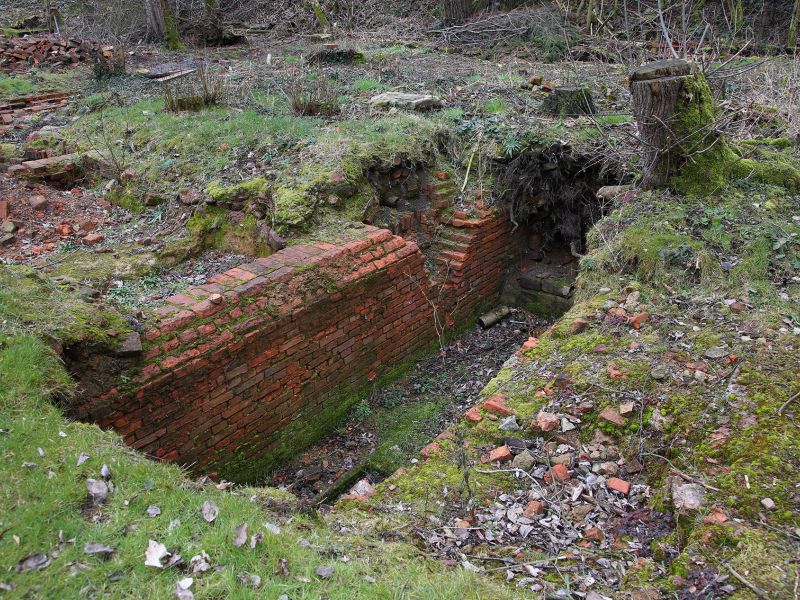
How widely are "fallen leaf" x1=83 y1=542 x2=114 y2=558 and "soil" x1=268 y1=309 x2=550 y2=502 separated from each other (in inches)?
87.5

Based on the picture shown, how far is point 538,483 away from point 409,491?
2.26 ft

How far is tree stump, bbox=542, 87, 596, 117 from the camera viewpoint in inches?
293

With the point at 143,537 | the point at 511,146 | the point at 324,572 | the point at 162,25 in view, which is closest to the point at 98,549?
the point at 143,537

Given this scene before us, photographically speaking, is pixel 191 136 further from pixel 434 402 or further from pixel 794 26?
pixel 794 26

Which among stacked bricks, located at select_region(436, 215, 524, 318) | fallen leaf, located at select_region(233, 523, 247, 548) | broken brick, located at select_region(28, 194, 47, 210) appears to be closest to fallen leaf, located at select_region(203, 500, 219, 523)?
fallen leaf, located at select_region(233, 523, 247, 548)

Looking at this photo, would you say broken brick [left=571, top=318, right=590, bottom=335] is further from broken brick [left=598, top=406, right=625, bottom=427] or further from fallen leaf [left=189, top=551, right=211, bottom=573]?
fallen leaf [left=189, top=551, right=211, bottom=573]

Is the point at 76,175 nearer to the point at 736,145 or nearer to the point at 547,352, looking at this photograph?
the point at 547,352

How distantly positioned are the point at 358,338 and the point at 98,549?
3155mm

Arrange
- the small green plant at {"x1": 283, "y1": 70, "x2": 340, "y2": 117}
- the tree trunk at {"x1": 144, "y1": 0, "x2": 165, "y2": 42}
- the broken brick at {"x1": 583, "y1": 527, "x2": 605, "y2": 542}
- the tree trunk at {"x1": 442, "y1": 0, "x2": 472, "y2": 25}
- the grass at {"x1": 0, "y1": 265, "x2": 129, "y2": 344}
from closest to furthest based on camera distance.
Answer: the broken brick at {"x1": 583, "y1": 527, "x2": 605, "y2": 542} → the grass at {"x1": 0, "y1": 265, "x2": 129, "y2": 344} → the small green plant at {"x1": 283, "y1": 70, "x2": 340, "y2": 117} → the tree trunk at {"x1": 144, "y1": 0, "x2": 165, "y2": 42} → the tree trunk at {"x1": 442, "y1": 0, "x2": 472, "y2": 25}

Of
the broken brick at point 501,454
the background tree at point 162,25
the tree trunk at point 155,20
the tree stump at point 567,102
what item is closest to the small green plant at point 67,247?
the broken brick at point 501,454

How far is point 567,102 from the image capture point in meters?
7.46

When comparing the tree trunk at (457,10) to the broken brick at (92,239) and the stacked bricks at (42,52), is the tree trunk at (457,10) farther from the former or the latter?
the broken brick at (92,239)

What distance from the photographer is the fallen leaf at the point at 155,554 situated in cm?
227

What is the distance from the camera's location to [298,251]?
503 centimetres
